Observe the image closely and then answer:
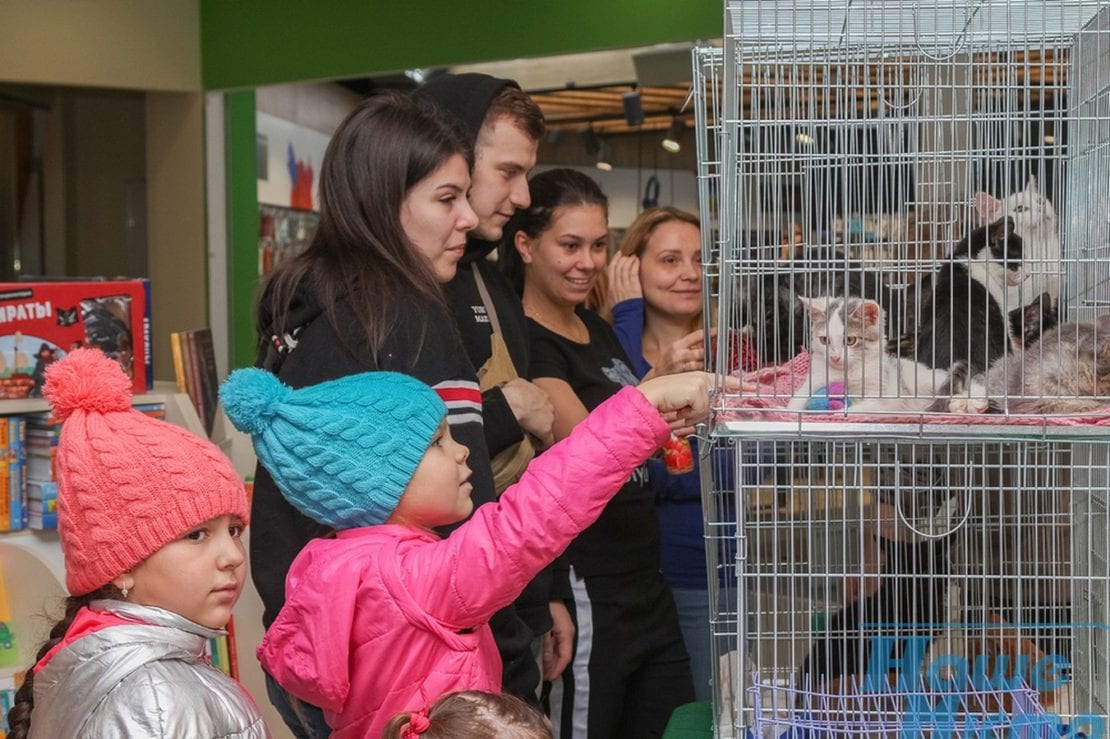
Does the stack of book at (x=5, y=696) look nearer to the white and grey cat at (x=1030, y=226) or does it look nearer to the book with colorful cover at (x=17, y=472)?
the book with colorful cover at (x=17, y=472)

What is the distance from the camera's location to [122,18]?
5336mm

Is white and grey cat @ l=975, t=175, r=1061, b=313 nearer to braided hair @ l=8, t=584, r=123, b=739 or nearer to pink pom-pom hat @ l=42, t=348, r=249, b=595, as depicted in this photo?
pink pom-pom hat @ l=42, t=348, r=249, b=595

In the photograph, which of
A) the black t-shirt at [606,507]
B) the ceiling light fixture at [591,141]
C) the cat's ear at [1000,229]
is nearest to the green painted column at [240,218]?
the ceiling light fixture at [591,141]

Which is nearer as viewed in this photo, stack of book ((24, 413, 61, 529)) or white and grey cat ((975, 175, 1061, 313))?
white and grey cat ((975, 175, 1061, 313))

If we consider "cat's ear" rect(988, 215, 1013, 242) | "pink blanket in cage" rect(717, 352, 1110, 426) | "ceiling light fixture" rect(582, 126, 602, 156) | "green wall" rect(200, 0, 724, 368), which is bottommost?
"pink blanket in cage" rect(717, 352, 1110, 426)

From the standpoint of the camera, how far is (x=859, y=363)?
1.63 meters

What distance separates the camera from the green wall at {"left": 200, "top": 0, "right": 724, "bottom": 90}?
4629mm

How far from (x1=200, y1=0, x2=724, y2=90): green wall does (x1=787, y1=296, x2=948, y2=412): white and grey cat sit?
3.09 m

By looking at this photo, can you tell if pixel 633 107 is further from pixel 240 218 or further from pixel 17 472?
pixel 17 472

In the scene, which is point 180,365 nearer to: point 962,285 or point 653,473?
point 653,473

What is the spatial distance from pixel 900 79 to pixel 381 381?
80 centimetres

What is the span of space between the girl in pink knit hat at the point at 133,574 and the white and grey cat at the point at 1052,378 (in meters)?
0.96

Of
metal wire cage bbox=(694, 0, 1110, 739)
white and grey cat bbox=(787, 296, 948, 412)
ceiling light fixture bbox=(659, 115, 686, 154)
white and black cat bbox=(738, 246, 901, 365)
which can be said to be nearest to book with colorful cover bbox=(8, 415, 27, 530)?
metal wire cage bbox=(694, 0, 1110, 739)

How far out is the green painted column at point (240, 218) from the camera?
5.77m
